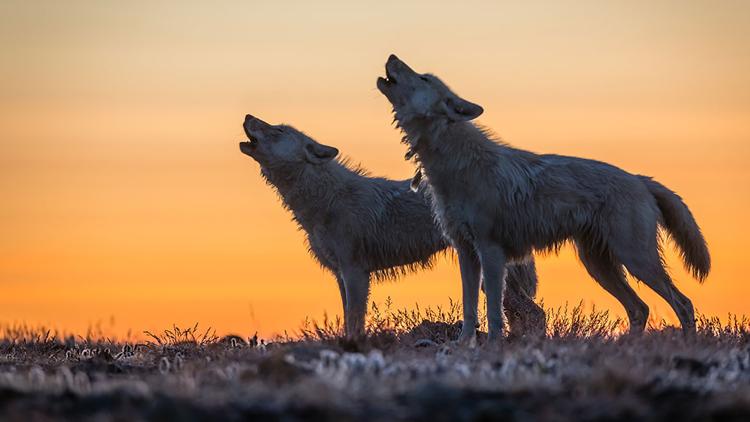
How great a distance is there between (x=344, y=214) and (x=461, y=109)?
314 centimetres

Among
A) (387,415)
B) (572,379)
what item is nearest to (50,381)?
(387,415)

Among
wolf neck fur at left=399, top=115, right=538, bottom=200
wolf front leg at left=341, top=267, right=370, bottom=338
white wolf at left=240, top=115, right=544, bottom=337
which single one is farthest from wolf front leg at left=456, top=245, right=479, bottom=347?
white wolf at left=240, top=115, right=544, bottom=337

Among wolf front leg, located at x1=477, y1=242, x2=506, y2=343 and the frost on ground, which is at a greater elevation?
wolf front leg, located at x1=477, y1=242, x2=506, y2=343

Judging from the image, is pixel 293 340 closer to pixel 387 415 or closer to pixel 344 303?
pixel 344 303

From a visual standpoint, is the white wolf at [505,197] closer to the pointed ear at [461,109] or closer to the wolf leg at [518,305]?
the pointed ear at [461,109]

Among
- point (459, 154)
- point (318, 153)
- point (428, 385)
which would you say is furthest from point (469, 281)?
point (428, 385)

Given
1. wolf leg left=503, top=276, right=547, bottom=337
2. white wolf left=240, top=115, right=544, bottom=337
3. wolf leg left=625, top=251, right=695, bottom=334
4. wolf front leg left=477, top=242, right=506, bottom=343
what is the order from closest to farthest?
1. wolf front leg left=477, top=242, right=506, bottom=343
2. wolf leg left=625, top=251, right=695, bottom=334
3. wolf leg left=503, top=276, right=547, bottom=337
4. white wolf left=240, top=115, right=544, bottom=337

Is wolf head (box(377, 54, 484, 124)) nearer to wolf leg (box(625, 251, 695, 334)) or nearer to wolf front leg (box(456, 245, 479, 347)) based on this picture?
wolf front leg (box(456, 245, 479, 347))

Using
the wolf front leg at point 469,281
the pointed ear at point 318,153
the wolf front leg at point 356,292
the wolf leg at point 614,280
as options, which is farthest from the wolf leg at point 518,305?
the pointed ear at point 318,153

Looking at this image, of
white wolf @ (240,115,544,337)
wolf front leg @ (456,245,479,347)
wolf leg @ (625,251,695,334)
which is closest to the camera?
wolf front leg @ (456,245,479,347)

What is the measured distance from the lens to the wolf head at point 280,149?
15.6 meters

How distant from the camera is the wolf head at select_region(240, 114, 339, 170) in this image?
15.6 meters

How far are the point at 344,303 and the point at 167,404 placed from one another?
28.7ft

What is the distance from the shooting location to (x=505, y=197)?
1286cm
